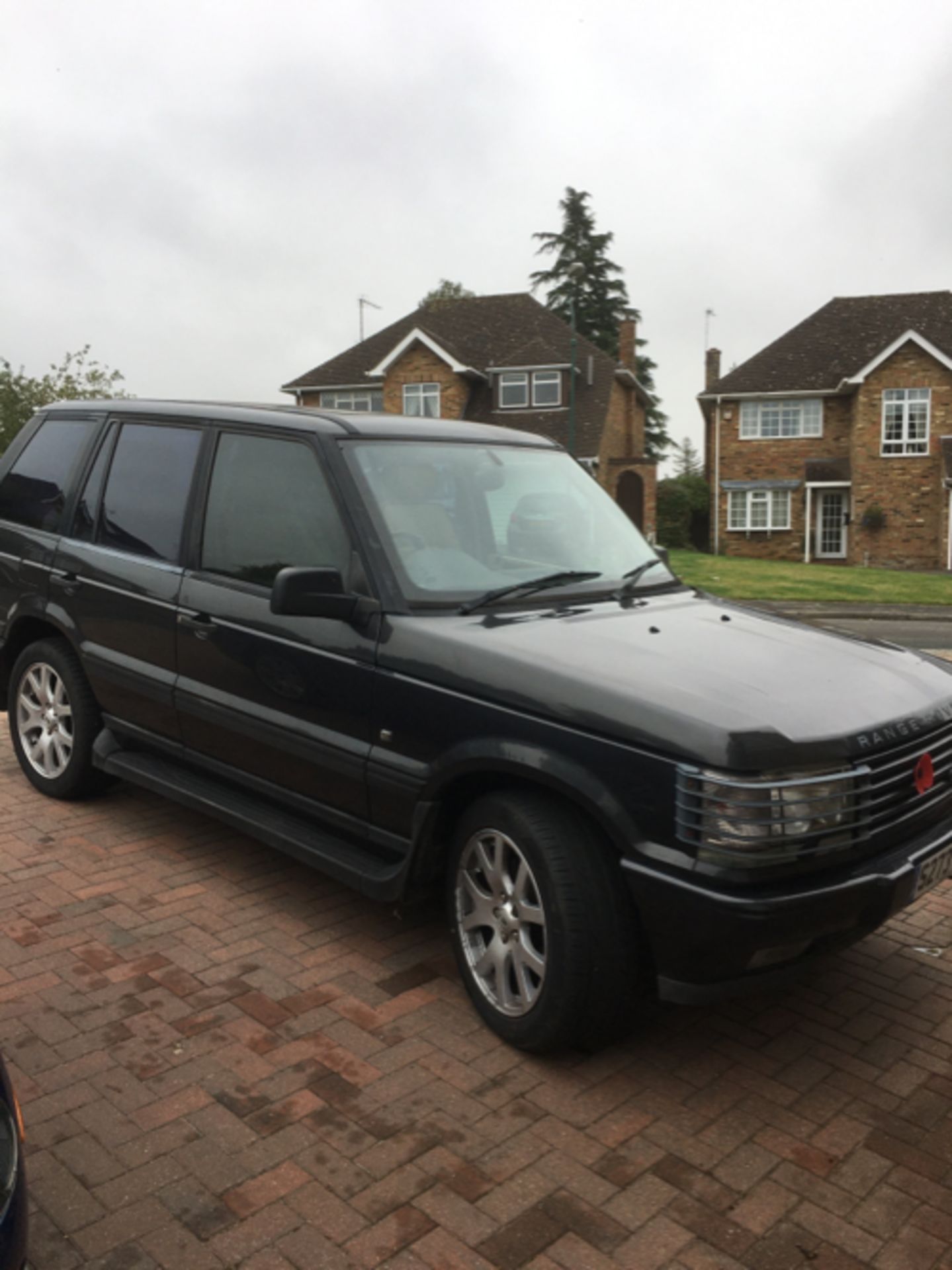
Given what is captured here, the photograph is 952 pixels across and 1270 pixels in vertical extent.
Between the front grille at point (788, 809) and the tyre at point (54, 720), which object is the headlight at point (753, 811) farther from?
the tyre at point (54, 720)

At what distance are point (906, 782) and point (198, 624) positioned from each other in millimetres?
2796

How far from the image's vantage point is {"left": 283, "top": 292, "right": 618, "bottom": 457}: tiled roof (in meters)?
40.7

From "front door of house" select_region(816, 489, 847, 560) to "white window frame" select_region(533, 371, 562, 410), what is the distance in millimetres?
10283

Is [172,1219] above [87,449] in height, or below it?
below

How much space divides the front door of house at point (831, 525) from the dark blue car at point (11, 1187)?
4080 cm

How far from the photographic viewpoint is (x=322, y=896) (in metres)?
4.62

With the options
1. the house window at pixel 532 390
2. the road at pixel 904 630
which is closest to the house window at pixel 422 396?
the house window at pixel 532 390

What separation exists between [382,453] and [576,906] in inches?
77.8

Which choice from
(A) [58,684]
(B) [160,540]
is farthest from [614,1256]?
(A) [58,684]

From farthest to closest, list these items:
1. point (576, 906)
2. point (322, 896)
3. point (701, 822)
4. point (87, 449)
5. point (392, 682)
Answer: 1. point (87, 449)
2. point (322, 896)
3. point (392, 682)
4. point (576, 906)
5. point (701, 822)

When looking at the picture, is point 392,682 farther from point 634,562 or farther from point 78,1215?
point 78,1215

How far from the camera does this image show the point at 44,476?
18.9 feet

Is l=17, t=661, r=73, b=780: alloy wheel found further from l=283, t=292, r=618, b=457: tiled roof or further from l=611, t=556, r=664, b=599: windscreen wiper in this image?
l=283, t=292, r=618, b=457: tiled roof

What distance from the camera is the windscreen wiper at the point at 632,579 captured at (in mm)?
4297
